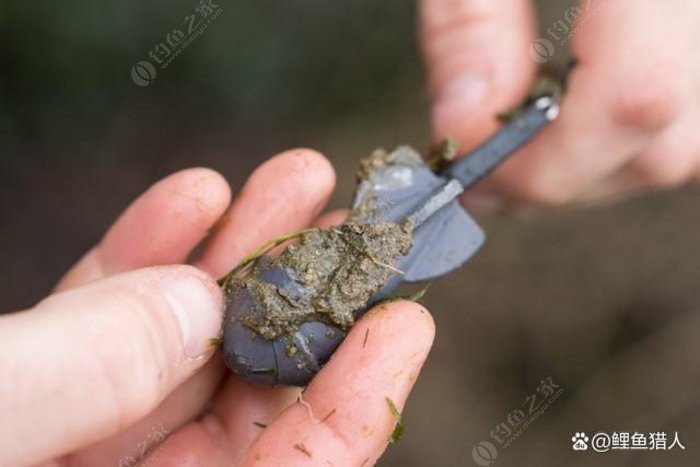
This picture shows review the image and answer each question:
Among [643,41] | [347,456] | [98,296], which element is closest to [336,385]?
[347,456]

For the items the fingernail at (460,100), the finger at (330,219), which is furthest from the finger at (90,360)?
the fingernail at (460,100)

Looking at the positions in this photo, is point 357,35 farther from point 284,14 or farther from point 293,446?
point 293,446

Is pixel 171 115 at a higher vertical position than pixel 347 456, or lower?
higher

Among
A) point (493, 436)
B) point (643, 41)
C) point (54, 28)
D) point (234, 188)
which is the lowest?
point (493, 436)

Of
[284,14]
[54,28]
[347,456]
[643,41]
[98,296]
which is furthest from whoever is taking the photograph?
[284,14]

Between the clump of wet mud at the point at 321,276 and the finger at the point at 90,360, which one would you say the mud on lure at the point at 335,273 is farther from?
the finger at the point at 90,360

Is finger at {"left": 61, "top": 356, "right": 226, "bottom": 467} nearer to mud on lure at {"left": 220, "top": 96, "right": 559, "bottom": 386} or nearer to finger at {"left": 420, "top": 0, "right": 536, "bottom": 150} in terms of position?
mud on lure at {"left": 220, "top": 96, "right": 559, "bottom": 386}

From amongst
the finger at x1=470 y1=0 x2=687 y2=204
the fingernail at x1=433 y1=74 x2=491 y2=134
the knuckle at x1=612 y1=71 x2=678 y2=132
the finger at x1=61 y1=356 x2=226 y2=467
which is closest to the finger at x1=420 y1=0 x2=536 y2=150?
the fingernail at x1=433 y1=74 x2=491 y2=134

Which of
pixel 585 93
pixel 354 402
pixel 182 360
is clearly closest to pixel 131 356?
pixel 182 360
